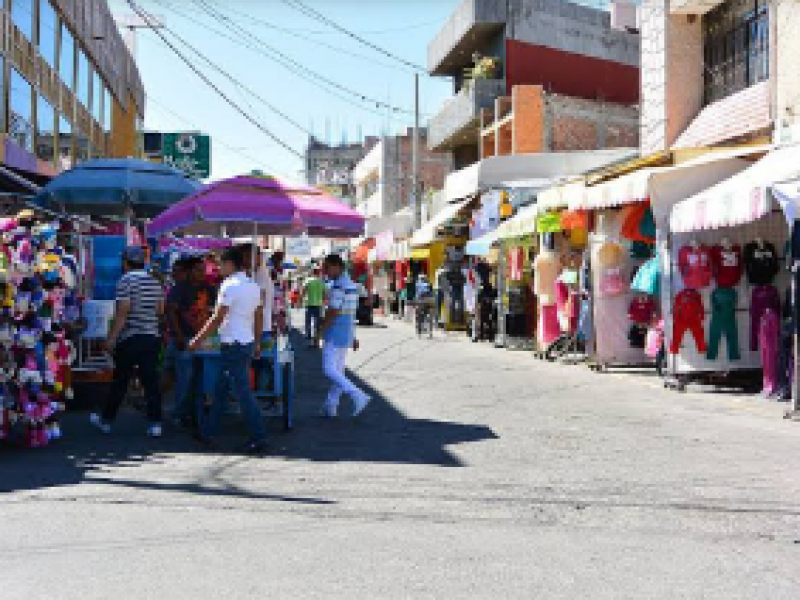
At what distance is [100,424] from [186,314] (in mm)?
1405

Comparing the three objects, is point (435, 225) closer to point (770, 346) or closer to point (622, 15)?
point (622, 15)

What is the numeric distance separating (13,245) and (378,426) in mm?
3974

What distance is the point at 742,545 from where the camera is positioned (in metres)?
5.79

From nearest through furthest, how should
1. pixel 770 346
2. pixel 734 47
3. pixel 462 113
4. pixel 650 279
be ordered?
pixel 770 346 < pixel 650 279 < pixel 734 47 < pixel 462 113

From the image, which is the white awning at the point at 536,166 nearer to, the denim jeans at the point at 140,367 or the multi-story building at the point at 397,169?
the denim jeans at the point at 140,367

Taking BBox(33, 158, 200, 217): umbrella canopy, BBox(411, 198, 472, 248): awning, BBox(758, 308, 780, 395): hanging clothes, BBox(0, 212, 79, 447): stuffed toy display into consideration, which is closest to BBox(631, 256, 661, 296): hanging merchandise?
BBox(758, 308, 780, 395): hanging clothes

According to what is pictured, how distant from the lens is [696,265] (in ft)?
44.5

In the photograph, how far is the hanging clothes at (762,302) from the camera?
43.1 feet

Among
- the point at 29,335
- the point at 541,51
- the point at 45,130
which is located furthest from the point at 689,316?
the point at 541,51

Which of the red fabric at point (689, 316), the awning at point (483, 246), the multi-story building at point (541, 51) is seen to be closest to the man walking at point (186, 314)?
the red fabric at point (689, 316)

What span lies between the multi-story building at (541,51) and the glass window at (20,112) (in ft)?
54.4

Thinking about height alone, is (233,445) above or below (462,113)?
below

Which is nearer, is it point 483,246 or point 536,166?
point 483,246

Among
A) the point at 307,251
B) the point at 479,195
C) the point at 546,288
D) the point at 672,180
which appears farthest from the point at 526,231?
the point at 307,251
